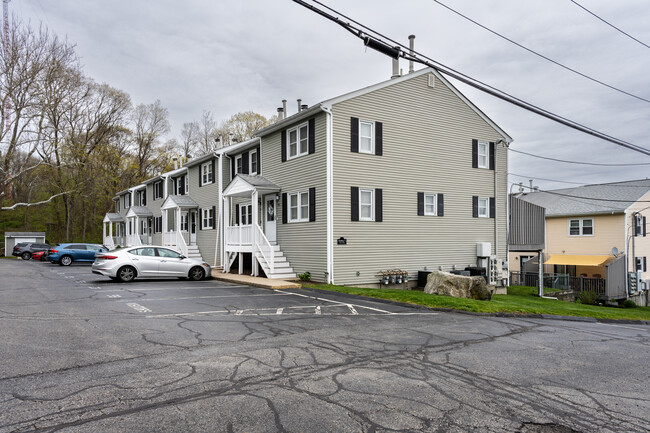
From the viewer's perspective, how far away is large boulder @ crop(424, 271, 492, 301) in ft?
51.2

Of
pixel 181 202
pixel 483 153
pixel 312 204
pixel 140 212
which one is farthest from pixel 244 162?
pixel 140 212

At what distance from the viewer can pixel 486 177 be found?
2288cm

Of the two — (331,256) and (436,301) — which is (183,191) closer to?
(331,256)

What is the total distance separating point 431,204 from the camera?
68.4 ft

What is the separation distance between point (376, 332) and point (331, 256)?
881 cm

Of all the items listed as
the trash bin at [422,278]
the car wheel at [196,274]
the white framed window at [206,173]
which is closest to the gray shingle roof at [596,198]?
the trash bin at [422,278]

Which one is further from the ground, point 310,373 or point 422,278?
point 310,373

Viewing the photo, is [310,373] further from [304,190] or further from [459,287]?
[304,190]

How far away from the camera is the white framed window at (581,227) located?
32.2 m

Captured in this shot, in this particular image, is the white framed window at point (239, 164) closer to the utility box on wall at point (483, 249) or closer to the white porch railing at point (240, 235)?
the white porch railing at point (240, 235)

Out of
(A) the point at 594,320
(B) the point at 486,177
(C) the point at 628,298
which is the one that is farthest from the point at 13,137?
A: (C) the point at 628,298

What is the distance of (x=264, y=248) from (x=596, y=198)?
26.3 meters

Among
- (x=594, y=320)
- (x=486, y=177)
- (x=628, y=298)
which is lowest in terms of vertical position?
(x=628, y=298)

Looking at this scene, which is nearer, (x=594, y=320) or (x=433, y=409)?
(x=433, y=409)
